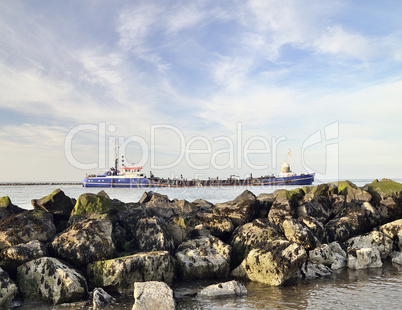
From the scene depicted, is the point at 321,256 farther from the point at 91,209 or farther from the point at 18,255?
the point at 18,255

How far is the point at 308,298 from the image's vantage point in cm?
982

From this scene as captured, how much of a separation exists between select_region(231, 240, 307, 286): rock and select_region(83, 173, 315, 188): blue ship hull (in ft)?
346

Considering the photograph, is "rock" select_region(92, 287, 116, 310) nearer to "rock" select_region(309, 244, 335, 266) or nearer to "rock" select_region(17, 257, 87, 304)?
"rock" select_region(17, 257, 87, 304)

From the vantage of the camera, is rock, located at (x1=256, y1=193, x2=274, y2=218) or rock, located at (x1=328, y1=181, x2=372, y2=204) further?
rock, located at (x1=328, y1=181, x2=372, y2=204)

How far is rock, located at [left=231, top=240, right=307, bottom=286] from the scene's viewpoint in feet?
36.8

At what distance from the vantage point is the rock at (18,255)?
1073cm

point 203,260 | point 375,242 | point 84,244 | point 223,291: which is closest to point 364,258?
point 375,242

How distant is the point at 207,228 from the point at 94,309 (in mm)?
7046

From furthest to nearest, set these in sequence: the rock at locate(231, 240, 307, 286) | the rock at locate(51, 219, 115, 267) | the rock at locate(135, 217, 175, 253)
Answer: the rock at locate(135, 217, 175, 253) → the rock at locate(51, 219, 115, 267) → the rock at locate(231, 240, 307, 286)

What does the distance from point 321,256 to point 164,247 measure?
6.60 m

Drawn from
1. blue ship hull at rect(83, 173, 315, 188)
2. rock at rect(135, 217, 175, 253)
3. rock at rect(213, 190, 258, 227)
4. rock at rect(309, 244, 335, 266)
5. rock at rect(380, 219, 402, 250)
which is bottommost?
blue ship hull at rect(83, 173, 315, 188)

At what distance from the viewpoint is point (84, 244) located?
11.5 meters

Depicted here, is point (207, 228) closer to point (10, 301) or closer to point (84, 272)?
point (84, 272)

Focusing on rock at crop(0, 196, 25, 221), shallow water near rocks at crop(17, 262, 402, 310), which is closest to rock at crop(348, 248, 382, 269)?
shallow water near rocks at crop(17, 262, 402, 310)
